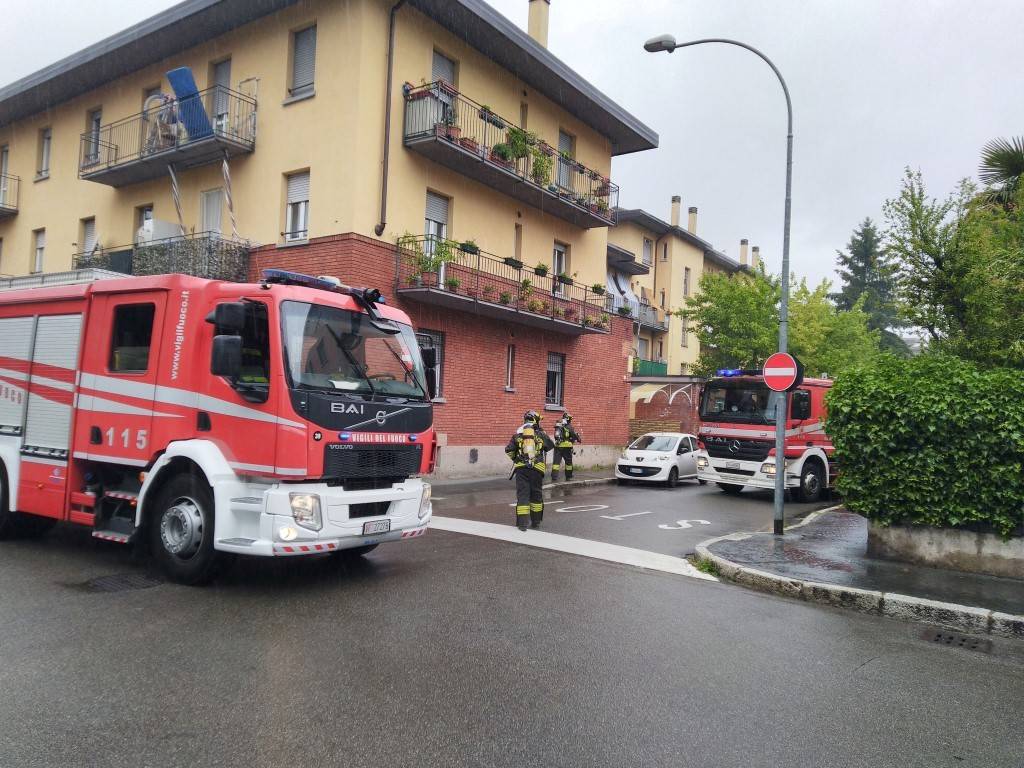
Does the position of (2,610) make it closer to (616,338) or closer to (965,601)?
(965,601)

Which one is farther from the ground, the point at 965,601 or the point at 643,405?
the point at 643,405

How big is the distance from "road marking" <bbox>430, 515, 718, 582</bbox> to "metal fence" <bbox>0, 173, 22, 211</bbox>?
2063cm

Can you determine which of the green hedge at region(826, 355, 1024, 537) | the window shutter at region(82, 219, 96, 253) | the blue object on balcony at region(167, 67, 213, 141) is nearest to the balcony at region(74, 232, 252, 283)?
the blue object on balcony at region(167, 67, 213, 141)

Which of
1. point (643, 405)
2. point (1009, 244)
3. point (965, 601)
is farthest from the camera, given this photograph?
point (643, 405)

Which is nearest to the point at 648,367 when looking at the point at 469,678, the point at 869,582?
the point at 869,582

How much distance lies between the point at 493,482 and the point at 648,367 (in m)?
20.9

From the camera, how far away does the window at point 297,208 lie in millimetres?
16391

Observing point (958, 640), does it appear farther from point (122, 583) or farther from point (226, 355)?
point (122, 583)

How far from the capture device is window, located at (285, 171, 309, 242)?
53.8 feet

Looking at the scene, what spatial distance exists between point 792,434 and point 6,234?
24299mm

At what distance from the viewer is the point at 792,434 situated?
15750 millimetres

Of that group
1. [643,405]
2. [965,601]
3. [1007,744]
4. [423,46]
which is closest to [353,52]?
[423,46]

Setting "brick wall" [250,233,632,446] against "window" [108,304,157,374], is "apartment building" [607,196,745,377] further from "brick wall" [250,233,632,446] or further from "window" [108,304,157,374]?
"window" [108,304,157,374]

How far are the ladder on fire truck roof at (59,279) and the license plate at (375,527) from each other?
3692 millimetres
